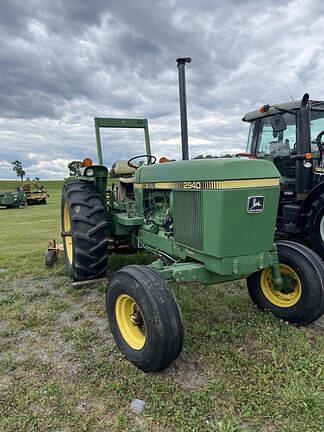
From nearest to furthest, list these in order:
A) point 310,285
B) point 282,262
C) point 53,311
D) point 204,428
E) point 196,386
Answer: point 204,428, point 196,386, point 310,285, point 282,262, point 53,311

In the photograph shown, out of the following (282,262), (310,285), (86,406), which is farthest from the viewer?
(282,262)

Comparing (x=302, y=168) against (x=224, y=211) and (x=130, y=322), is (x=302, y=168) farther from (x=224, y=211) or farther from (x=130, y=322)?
(x=130, y=322)

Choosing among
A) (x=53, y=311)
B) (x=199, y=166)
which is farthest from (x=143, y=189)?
(x=53, y=311)

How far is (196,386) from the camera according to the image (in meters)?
2.22

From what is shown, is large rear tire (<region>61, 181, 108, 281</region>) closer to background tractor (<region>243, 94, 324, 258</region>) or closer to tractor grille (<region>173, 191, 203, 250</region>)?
tractor grille (<region>173, 191, 203, 250</region>)

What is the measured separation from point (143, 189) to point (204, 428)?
2374mm

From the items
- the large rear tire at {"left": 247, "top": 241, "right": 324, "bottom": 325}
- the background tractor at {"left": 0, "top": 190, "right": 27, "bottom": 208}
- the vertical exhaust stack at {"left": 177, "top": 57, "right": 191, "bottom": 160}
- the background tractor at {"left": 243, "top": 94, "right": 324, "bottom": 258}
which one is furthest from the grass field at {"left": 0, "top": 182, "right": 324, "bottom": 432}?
the background tractor at {"left": 0, "top": 190, "right": 27, "bottom": 208}

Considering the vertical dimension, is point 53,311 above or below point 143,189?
below

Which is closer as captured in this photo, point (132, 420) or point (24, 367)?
point (132, 420)

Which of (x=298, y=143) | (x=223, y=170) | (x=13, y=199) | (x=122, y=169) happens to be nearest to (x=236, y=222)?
(x=223, y=170)

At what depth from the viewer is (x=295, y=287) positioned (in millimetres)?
3012

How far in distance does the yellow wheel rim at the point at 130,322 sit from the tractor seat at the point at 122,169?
94.8 inches

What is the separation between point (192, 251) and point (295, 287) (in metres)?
1.04

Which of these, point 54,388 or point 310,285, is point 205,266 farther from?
point 54,388
